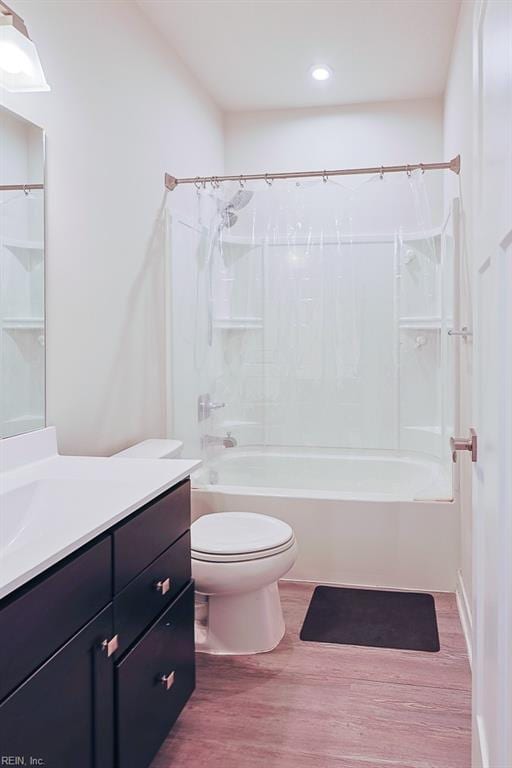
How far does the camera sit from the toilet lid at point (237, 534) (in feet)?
7.13

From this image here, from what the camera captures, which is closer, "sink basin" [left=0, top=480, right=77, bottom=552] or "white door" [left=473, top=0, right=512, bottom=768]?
"white door" [left=473, top=0, right=512, bottom=768]

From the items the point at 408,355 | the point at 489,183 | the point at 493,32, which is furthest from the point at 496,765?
the point at 408,355

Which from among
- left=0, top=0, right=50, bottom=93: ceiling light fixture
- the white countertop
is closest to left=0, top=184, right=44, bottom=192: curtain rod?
left=0, top=0, right=50, bottom=93: ceiling light fixture

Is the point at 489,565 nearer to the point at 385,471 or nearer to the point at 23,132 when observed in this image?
the point at 23,132

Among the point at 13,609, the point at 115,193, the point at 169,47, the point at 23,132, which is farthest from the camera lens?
the point at 169,47

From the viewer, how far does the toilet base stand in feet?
7.46

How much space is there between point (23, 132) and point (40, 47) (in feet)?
1.06

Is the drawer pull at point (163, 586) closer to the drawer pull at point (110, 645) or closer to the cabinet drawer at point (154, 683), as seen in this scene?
the cabinet drawer at point (154, 683)

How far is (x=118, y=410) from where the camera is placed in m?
2.49

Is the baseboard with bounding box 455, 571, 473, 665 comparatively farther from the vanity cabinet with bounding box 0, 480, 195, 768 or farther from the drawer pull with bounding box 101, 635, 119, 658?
the drawer pull with bounding box 101, 635, 119, 658

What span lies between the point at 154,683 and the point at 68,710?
0.44 meters

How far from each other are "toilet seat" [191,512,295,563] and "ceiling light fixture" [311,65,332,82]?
2.46m

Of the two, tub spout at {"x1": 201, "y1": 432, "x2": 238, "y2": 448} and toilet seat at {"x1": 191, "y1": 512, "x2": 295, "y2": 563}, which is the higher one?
tub spout at {"x1": 201, "y1": 432, "x2": 238, "y2": 448}

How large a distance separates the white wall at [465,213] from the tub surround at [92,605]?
50.0 inches
